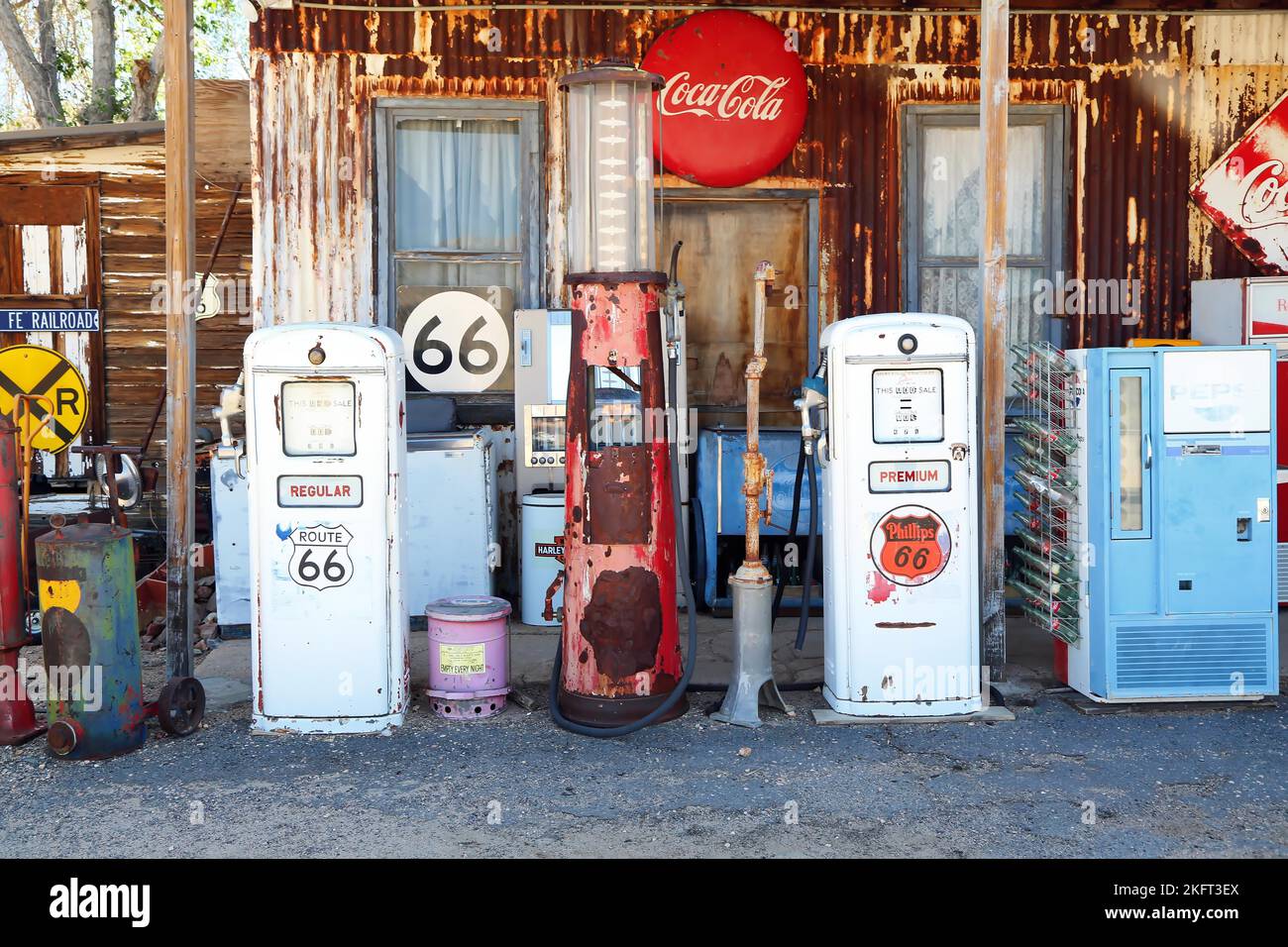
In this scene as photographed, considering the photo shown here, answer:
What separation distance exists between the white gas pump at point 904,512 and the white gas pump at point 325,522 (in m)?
2.06

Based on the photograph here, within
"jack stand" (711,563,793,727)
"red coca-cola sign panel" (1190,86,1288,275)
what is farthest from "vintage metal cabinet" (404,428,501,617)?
"red coca-cola sign panel" (1190,86,1288,275)

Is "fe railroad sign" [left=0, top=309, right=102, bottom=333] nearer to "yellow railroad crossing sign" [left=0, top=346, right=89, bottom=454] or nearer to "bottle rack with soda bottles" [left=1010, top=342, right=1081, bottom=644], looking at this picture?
"yellow railroad crossing sign" [left=0, top=346, right=89, bottom=454]

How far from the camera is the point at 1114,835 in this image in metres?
4.71

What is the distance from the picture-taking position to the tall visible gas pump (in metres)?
5.88

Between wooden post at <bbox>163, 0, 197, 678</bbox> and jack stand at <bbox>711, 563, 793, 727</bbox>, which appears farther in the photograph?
wooden post at <bbox>163, 0, 197, 678</bbox>

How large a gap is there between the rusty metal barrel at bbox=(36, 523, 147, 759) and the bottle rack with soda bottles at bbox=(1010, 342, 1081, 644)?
14.1 ft

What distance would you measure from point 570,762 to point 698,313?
4270 mm

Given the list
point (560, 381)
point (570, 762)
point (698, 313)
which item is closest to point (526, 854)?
point (570, 762)

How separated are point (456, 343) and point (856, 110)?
3175 mm

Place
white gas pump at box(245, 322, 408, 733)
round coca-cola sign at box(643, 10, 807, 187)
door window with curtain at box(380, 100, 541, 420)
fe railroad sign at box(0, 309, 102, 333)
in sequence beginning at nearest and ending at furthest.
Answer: white gas pump at box(245, 322, 408, 733)
round coca-cola sign at box(643, 10, 807, 187)
door window with curtain at box(380, 100, 541, 420)
fe railroad sign at box(0, 309, 102, 333)

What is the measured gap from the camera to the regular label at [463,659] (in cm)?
616

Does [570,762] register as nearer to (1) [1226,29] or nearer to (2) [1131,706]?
(2) [1131,706]

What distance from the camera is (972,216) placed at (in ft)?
29.9

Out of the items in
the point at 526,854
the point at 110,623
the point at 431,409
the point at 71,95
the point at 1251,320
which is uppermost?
the point at 71,95
